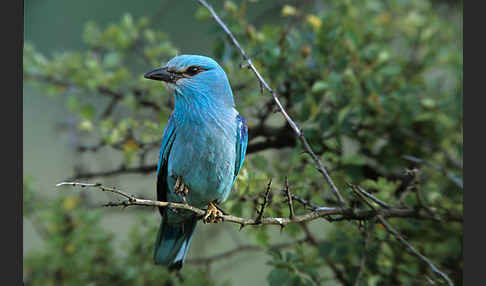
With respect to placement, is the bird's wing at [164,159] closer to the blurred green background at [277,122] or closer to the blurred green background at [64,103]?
the blurred green background at [277,122]

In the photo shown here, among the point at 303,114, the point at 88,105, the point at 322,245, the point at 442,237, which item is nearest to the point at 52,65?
the point at 88,105

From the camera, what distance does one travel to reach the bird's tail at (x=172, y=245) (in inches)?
60.7

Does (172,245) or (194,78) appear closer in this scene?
(194,78)

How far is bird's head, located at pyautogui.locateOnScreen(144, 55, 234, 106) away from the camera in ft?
4.33

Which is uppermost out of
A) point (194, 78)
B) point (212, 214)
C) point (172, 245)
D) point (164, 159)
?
point (194, 78)

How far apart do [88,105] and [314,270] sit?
4.56 ft

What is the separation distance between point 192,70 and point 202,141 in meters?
0.23

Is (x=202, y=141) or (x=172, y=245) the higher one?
(x=202, y=141)

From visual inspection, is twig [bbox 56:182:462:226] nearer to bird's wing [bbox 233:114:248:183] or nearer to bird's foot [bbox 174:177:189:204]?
bird's foot [bbox 174:177:189:204]

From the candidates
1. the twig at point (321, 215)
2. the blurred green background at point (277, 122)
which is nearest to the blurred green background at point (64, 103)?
the blurred green background at point (277, 122)

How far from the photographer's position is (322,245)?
6.50 ft

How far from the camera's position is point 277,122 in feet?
9.30

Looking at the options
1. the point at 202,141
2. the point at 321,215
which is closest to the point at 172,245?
the point at 202,141

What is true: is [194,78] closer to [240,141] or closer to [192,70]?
[192,70]
